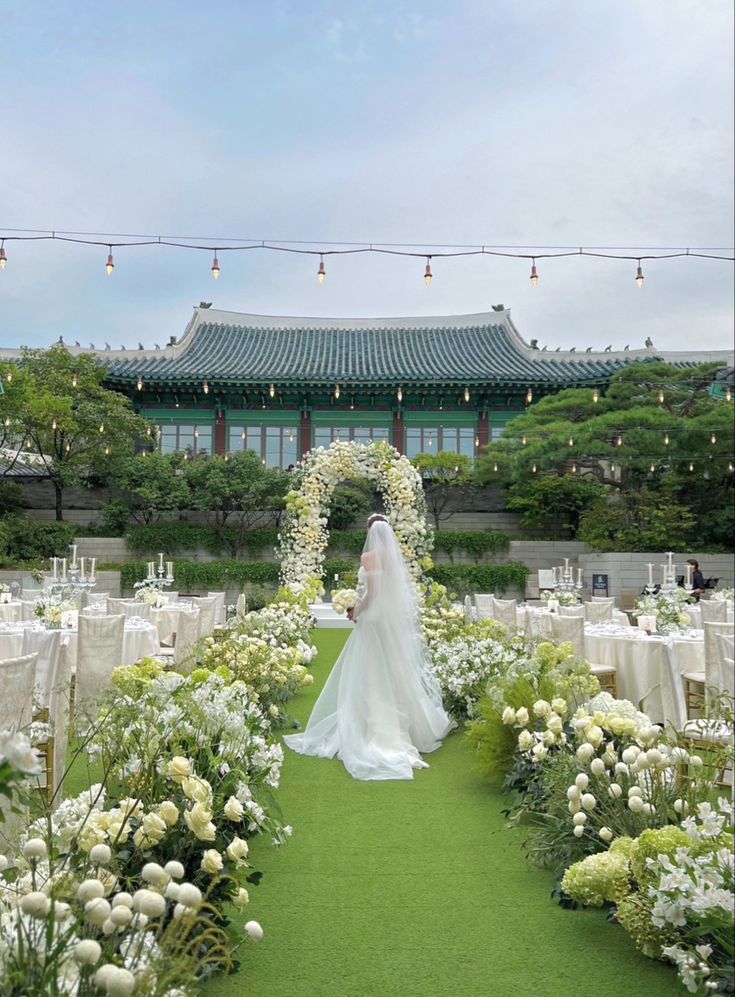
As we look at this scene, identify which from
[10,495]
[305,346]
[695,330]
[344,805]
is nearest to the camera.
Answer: [344,805]

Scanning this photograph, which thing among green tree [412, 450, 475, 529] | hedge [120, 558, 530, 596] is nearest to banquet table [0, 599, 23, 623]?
hedge [120, 558, 530, 596]

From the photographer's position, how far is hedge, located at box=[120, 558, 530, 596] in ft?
61.6

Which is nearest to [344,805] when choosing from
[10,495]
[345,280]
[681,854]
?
[681,854]

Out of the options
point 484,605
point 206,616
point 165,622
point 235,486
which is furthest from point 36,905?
point 235,486

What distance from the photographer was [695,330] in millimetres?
23000

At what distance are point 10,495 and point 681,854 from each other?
66.5 feet

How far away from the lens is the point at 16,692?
373 cm

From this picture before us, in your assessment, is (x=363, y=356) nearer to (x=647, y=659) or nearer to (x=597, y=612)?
(x=597, y=612)

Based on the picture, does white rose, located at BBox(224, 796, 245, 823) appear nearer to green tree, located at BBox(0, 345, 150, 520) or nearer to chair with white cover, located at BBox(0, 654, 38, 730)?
chair with white cover, located at BBox(0, 654, 38, 730)

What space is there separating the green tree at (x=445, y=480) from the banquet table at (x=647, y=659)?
1334 centimetres

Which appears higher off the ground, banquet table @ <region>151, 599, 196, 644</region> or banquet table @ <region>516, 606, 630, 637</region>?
banquet table @ <region>516, 606, 630, 637</region>

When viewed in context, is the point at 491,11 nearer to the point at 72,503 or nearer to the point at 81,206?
the point at 81,206

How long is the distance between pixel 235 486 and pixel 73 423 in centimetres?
380

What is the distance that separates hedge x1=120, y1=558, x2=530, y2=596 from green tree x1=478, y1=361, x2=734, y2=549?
7.65 ft
